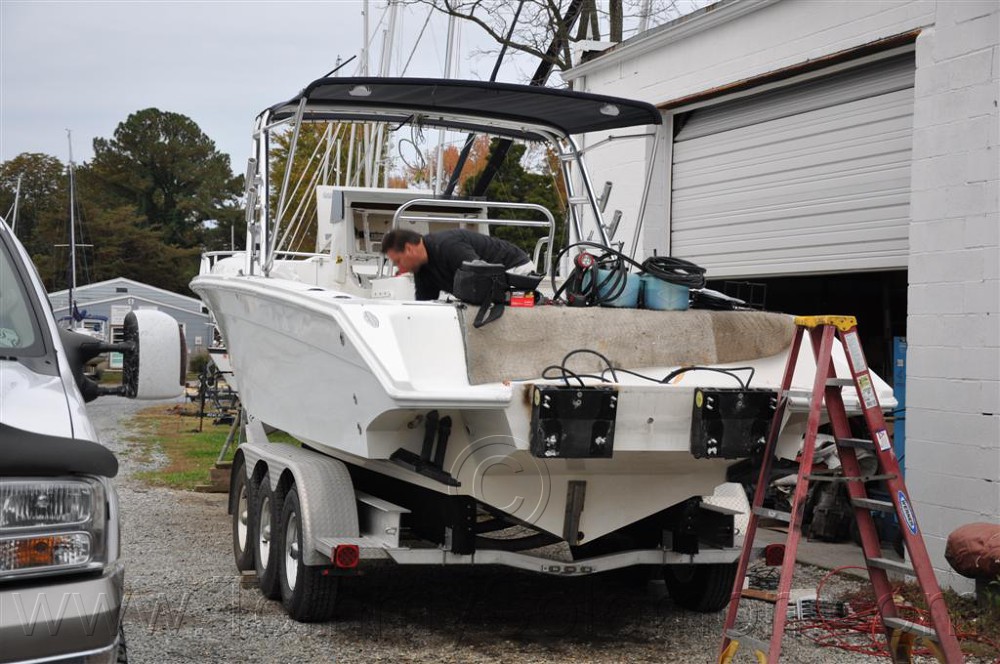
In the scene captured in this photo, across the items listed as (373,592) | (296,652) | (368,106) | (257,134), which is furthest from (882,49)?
(296,652)

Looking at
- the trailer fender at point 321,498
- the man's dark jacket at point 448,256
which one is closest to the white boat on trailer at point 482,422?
the trailer fender at point 321,498

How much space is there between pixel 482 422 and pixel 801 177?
4.92 metres

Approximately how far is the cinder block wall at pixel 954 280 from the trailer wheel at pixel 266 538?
4.05 metres

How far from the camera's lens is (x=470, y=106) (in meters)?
7.84

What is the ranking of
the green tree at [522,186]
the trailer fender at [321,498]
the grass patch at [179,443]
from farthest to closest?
1. the green tree at [522,186]
2. the grass patch at [179,443]
3. the trailer fender at [321,498]

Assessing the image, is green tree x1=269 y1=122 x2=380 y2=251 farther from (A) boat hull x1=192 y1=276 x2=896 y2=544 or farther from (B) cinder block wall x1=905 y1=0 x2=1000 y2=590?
(B) cinder block wall x1=905 y1=0 x2=1000 y2=590

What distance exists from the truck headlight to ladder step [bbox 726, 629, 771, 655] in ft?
9.83

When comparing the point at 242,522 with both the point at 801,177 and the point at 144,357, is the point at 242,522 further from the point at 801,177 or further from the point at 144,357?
the point at 801,177

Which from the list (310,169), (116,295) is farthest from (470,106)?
(116,295)

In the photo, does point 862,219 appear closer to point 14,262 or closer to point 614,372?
point 614,372

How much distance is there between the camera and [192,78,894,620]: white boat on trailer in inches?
213

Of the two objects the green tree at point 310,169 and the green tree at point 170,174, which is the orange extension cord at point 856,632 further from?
the green tree at point 170,174

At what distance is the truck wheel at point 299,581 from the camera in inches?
243

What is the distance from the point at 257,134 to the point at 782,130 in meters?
4.40
